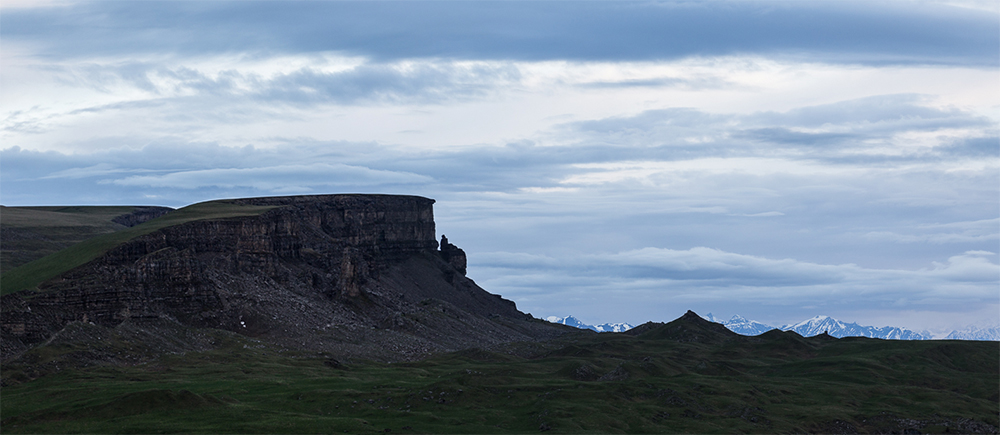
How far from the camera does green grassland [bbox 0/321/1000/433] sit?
110688 millimetres

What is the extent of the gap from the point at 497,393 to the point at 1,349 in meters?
72.6

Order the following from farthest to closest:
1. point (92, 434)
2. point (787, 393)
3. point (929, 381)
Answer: point (929, 381)
point (787, 393)
point (92, 434)

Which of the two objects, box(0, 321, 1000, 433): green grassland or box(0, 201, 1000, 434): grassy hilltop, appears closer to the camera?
box(0, 321, 1000, 433): green grassland

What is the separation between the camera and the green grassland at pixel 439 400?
111 metres

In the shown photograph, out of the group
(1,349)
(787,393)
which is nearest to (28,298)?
(1,349)

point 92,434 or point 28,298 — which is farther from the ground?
point 28,298

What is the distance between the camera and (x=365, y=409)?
12000 cm

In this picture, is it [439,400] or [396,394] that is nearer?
[439,400]

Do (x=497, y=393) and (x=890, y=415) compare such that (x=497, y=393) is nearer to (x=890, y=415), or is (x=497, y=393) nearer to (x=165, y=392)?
(x=165, y=392)

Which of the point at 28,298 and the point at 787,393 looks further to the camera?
the point at 28,298

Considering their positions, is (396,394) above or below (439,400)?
above

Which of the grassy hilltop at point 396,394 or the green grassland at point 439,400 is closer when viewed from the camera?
the green grassland at point 439,400

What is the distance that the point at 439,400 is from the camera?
408 feet

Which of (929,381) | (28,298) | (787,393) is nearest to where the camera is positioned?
(787,393)
